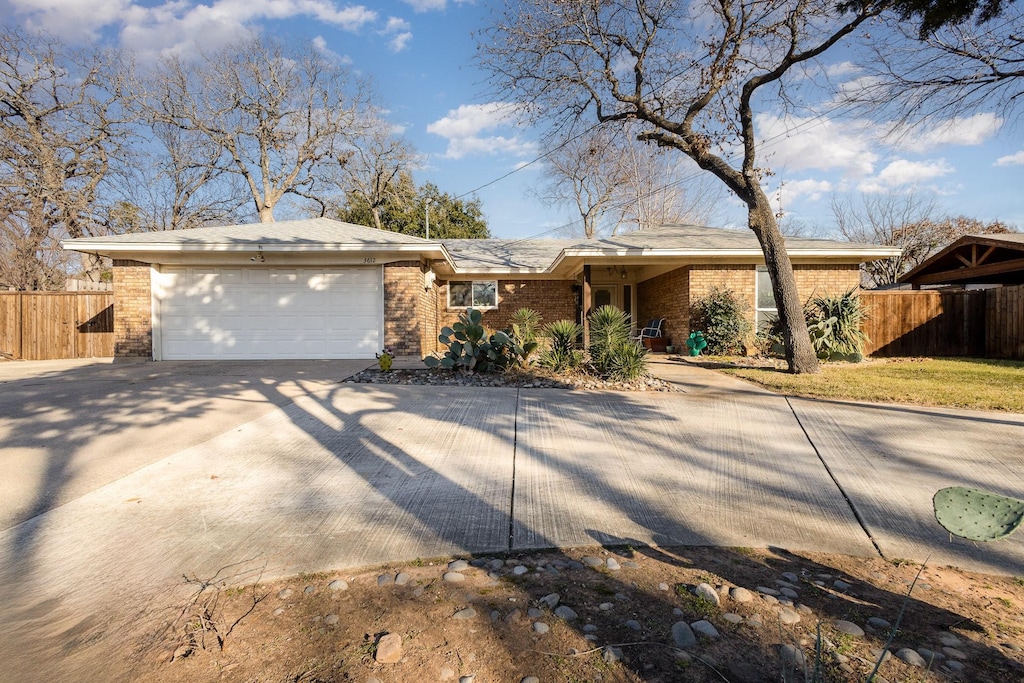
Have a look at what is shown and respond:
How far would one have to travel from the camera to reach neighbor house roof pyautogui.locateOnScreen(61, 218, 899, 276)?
11008 mm

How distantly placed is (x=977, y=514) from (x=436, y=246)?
34.4 ft

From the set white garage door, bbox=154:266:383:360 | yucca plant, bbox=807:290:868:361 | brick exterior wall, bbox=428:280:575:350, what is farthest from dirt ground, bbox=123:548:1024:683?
brick exterior wall, bbox=428:280:575:350

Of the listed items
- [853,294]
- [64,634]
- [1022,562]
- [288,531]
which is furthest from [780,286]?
[64,634]

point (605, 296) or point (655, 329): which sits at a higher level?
point (605, 296)

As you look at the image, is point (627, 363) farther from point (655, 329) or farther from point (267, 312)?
point (267, 312)

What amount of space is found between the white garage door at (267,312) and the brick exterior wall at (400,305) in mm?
202

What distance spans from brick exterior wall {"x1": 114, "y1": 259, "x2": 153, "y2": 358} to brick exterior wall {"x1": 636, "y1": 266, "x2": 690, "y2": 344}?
12929mm

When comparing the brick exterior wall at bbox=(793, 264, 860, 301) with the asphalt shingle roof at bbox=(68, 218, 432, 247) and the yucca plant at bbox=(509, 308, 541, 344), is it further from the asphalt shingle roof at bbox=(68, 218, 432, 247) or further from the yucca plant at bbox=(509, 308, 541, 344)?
the asphalt shingle roof at bbox=(68, 218, 432, 247)

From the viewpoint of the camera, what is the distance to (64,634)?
6.70ft

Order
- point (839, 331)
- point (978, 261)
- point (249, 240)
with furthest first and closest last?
point (978, 261)
point (249, 240)
point (839, 331)

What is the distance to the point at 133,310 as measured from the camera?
455 inches

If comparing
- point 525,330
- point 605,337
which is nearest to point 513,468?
point 605,337

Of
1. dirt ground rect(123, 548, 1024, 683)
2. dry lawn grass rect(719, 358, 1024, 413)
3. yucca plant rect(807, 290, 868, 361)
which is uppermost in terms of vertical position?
yucca plant rect(807, 290, 868, 361)

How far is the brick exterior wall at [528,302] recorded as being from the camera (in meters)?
16.7
